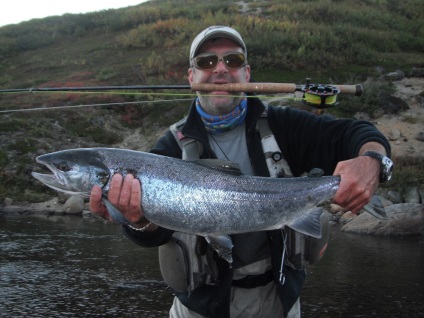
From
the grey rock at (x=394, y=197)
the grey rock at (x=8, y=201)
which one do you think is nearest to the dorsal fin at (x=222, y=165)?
the grey rock at (x=394, y=197)

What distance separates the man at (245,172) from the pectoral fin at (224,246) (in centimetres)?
21

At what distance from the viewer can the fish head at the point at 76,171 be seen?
3.38 meters

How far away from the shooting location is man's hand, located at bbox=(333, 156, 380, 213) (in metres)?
3.14

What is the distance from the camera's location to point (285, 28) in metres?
31.6

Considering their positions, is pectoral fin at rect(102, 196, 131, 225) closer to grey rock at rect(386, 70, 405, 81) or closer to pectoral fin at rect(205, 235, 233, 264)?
pectoral fin at rect(205, 235, 233, 264)

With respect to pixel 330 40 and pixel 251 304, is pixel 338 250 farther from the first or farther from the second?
pixel 330 40

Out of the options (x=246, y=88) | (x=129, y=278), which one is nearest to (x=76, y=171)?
(x=246, y=88)

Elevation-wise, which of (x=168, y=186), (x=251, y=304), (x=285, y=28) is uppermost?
(x=285, y=28)

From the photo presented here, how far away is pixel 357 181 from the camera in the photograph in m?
3.15

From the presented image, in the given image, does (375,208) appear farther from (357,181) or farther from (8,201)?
(8,201)

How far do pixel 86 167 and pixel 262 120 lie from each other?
1395 millimetres

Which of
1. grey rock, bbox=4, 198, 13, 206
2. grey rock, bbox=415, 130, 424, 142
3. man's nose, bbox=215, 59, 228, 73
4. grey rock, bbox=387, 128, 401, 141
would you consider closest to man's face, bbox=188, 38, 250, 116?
man's nose, bbox=215, 59, 228, 73

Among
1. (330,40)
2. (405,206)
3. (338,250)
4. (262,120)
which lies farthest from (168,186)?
(330,40)

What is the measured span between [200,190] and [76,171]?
891 mm
